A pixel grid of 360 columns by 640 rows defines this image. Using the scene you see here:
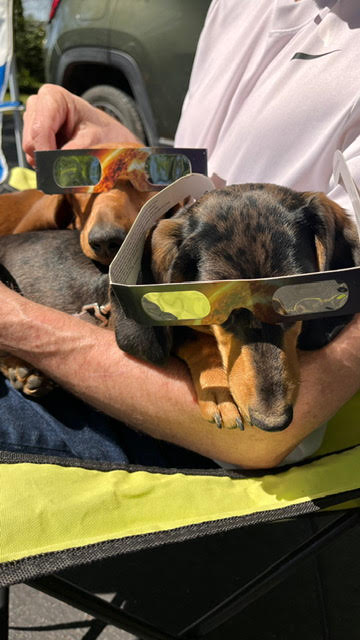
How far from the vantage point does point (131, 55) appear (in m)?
4.51

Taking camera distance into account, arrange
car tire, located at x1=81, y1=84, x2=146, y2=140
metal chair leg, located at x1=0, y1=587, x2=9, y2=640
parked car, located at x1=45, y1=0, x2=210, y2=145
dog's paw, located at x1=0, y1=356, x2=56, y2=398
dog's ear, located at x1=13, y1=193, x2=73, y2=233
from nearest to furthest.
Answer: metal chair leg, located at x1=0, y1=587, x2=9, y2=640 → dog's paw, located at x1=0, y1=356, x2=56, y2=398 → dog's ear, located at x1=13, y1=193, x2=73, y2=233 → parked car, located at x1=45, y1=0, x2=210, y2=145 → car tire, located at x1=81, y1=84, x2=146, y2=140

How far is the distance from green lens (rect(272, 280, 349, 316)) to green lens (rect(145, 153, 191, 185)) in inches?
29.5

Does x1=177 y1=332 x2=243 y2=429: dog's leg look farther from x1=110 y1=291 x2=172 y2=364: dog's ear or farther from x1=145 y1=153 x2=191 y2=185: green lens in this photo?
x1=145 y1=153 x2=191 y2=185: green lens

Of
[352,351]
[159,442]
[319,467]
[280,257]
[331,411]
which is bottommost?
[159,442]

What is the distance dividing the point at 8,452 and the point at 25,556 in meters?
0.30

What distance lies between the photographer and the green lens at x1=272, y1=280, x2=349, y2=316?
4.44ft

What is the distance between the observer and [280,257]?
1456 mm

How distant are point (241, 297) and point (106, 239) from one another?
0.75 m

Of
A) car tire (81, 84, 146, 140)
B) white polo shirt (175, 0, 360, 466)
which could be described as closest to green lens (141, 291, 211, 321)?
white polo shirt (175, 0, 360, 466)

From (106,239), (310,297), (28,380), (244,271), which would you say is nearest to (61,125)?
(106,239)

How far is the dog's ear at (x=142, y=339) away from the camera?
1594 millimetres

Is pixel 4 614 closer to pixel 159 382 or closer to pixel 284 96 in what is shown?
pixel 159 382

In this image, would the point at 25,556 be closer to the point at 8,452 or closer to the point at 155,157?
the point at 8,452

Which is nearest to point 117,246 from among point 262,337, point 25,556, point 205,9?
point 262,337
